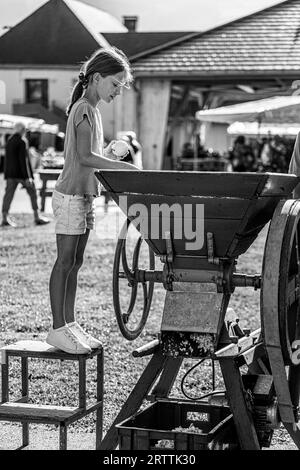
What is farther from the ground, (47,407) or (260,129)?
(260,129)

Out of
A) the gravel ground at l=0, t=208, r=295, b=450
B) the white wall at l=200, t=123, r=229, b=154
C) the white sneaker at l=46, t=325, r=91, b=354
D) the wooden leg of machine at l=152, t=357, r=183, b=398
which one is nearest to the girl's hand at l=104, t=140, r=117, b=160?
the white sneaker at l=46, t=325, r=91, b=354

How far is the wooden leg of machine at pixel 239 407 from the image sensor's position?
3.98 meters

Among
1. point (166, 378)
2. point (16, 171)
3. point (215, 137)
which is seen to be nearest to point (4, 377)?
point (166, 378)

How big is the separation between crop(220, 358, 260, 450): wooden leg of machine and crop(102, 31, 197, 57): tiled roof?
40376 millimetres

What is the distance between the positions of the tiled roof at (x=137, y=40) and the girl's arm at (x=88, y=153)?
1570 inches

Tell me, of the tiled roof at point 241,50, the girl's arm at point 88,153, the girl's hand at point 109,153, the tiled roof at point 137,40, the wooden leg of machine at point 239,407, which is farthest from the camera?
the tiled roof at point 137,40

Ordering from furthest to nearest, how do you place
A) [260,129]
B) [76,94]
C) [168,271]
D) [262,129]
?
[262,129], [260,129], [76,94], [168,271]

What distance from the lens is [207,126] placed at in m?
49.9

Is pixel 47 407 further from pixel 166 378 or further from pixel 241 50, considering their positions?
pixel 241 50

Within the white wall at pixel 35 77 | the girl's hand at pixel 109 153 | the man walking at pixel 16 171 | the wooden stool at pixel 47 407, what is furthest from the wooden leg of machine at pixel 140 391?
the white wall at pixel 35 77

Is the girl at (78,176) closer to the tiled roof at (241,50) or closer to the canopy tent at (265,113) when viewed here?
the canopy tent at (265,113)

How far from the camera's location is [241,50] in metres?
30.0

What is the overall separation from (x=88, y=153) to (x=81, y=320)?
4.06 meters

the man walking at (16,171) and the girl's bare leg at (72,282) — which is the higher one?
the girl's bare leg at (72,282)
